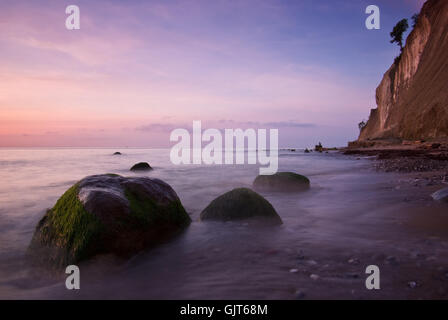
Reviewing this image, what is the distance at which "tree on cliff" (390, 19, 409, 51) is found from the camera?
51781mm

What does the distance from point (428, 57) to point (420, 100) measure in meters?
5.74

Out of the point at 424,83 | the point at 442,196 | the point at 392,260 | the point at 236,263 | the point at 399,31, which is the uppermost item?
the point at 399,31

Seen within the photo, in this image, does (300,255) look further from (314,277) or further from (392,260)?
(392,260)

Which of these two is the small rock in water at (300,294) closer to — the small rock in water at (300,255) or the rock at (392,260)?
the small rock in water at (300,255)

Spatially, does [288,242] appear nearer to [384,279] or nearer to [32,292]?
[384,279]

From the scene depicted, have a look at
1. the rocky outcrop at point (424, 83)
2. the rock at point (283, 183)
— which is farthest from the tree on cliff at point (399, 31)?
the rock at point (283, 183)

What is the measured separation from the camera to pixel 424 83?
33.0 metres

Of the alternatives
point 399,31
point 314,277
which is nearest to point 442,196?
point 314,277

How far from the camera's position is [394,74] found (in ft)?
160

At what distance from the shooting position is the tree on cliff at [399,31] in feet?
170

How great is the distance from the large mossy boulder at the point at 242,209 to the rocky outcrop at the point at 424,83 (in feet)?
101

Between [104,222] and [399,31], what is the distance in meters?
65.2

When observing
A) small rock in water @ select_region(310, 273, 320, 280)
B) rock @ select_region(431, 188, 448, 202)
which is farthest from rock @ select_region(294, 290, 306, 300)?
rock @ select_region(431, 188, 448, 202)
